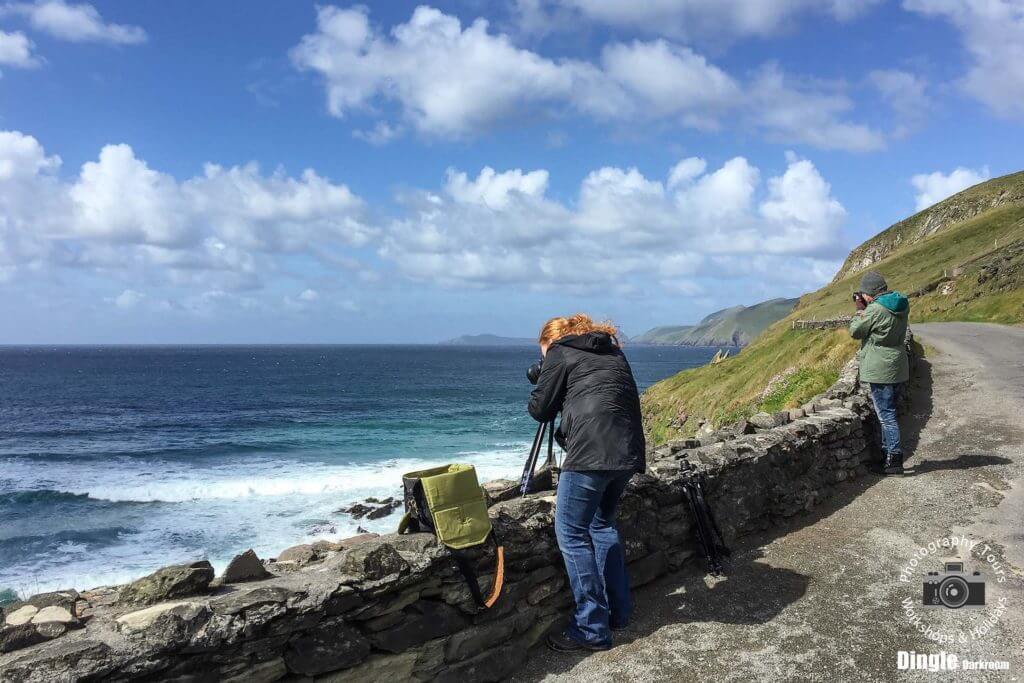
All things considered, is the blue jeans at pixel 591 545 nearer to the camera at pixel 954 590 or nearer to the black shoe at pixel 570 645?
the black shoe at pixel 570 645

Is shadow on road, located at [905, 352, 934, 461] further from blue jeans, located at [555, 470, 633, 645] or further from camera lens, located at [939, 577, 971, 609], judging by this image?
blue jeans, located at [555, 470, 633, 645]

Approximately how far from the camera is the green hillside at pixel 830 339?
2012cm

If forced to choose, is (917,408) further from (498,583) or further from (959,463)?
(498,583)

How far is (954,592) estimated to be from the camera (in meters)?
5.46

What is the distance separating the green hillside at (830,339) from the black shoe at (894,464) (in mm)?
6304

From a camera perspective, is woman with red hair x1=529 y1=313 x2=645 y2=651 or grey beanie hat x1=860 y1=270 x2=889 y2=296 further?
grey beanie hat x1=860 y1=270 x2=889 y2=296

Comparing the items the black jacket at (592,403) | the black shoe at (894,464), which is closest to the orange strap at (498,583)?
the black jacket at (592,403)

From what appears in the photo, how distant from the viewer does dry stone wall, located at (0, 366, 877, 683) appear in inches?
133

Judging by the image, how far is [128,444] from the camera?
4706 cm

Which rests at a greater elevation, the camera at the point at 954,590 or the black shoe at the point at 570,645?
the camera at the point at 954,590

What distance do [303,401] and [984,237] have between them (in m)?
70.8

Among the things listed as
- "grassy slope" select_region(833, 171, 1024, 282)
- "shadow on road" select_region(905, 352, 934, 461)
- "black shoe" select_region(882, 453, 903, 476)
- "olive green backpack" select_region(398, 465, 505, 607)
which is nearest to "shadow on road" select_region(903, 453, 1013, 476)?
"black shoe" select_region(882, 453, 903, 476)

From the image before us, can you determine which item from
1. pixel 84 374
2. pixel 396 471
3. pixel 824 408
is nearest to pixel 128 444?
pixel 396 471

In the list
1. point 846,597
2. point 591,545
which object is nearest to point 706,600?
point 846,597
